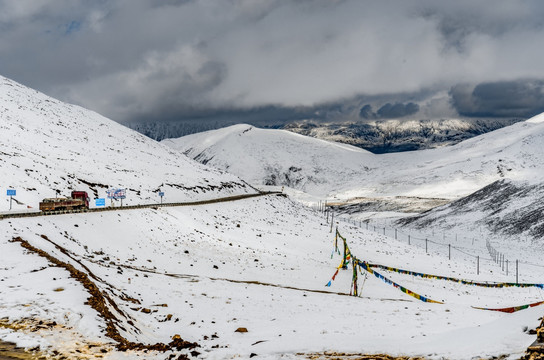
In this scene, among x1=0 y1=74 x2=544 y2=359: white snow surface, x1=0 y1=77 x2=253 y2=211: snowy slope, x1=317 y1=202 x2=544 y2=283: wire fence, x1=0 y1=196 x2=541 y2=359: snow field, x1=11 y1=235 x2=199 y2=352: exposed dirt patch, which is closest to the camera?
x1=11 y1=235 x2=199 y2=352: exposed dirt patch

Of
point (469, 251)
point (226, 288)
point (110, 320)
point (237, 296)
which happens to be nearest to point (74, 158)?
point (226, 288)

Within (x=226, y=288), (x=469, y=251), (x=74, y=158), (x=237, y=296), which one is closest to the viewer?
(x=237, y=296)

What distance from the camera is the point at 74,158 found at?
85.2 m

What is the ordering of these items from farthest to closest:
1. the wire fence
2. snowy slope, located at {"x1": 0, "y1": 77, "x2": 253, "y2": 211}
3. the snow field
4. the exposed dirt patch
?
the wire fence, snowy slope, located at {"x1": 0, "y1": 77, "x2": 253, "y2": 211}, the snow field, the exposed dirt patch

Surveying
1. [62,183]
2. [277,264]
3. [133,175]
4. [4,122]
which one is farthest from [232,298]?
[4,122]

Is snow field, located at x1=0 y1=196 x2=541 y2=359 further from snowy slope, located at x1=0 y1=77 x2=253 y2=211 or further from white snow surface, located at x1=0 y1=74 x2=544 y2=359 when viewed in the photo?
snowy slope, located at x1=0 y1=77 x2=253 y2=211

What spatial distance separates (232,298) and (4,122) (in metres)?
100

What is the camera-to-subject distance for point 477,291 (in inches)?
1501

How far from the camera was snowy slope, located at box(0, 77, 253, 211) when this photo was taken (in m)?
56.1

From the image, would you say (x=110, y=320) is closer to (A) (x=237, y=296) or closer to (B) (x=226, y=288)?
(A) (x=237, y=296)

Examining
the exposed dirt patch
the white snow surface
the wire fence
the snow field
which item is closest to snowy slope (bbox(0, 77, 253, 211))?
the white snow surface

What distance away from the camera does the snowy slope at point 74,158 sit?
2210 inches

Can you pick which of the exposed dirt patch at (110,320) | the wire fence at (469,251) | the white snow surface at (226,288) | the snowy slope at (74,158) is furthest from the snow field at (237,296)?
the snowy slope at (74,158)

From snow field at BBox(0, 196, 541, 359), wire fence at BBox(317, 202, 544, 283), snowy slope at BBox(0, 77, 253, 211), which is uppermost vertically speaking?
snowy slope at BBox(0, 77, 253, 211)
